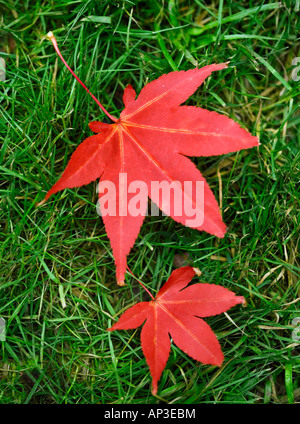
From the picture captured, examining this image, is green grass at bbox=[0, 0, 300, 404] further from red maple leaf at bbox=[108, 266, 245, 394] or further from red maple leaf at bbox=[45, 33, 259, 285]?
red maple leaf at bbox=[45, 33, 259, 285]

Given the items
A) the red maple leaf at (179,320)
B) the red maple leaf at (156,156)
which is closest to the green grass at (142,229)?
the red maple leaf at (179,320)

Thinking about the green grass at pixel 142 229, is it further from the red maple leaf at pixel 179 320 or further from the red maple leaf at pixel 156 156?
the red maple leaf at pixel 156 156

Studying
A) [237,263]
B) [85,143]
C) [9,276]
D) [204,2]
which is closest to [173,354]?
[237,263]

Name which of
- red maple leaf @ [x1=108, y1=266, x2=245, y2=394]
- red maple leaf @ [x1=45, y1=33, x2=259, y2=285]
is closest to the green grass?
red maple leaf @ [x1=108, y1=266, x2=245, y2=394]

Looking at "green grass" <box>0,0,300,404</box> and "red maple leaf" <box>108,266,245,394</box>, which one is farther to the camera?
"green grass" <box>0,0,300,404</box>

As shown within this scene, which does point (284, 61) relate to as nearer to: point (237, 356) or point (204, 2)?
point (204, 2)
